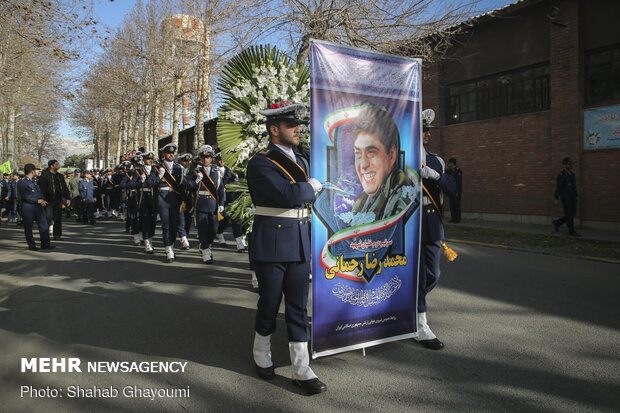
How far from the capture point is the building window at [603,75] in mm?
12055

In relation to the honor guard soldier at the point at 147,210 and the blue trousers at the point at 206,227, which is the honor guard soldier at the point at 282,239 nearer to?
the blue trousers at the point at 206,227

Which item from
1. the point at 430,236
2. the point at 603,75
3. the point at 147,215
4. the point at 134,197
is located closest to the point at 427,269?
the point at 430,236

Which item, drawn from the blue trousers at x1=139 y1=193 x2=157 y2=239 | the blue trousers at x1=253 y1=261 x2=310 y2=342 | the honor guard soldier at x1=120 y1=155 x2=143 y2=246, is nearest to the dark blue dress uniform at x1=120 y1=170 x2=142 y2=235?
the honor guard soldier at x1=120 y1=155 x2=143 y2=246

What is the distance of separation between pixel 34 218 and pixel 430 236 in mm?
10484

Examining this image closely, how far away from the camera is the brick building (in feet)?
40.5

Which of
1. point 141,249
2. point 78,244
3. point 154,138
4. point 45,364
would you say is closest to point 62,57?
point 78,244

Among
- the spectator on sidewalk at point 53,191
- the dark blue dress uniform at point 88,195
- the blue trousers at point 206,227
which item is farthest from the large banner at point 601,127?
the dark blue dress uniform at point 88,195

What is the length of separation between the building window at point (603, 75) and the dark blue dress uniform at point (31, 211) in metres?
15.4

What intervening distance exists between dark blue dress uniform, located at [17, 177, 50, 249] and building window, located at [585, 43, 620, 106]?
15.4 metres

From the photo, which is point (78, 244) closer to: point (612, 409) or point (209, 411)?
point (209, 411)

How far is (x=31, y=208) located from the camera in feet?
35.0

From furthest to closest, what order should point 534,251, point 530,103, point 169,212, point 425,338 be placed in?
point 530,103 → point 534,251 → point 169,212 → point 425,338

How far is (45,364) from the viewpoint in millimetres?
3678

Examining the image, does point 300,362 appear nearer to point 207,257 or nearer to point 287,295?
point 287,295
